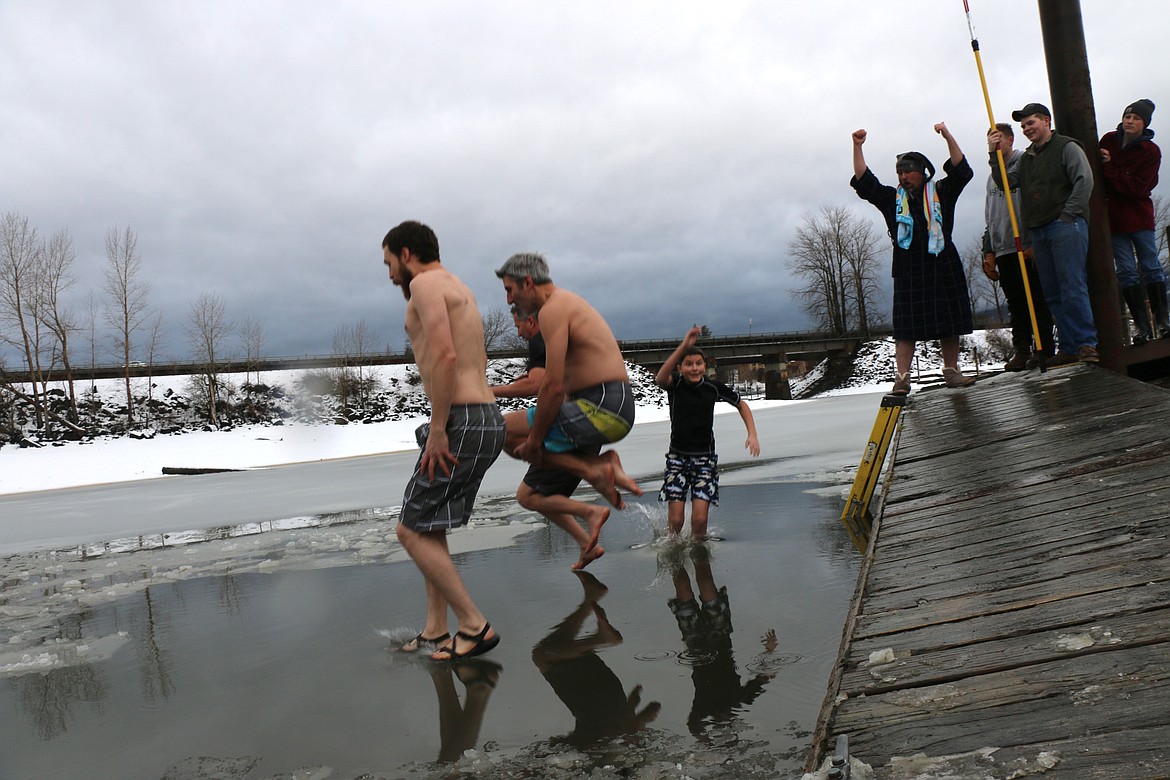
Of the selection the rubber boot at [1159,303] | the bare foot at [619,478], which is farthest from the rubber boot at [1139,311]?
the bare foot at [619,478]

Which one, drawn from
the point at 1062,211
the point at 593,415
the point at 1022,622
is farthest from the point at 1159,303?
the point at 1022,622

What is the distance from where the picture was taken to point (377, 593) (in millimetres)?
4910

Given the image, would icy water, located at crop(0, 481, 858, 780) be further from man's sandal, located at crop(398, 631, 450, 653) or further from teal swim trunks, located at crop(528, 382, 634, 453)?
teal swim trunks, located at crop(528, 382, 634, 453)

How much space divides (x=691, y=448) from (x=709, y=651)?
256cm

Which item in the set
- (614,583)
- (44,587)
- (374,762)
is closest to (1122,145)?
(614,583)

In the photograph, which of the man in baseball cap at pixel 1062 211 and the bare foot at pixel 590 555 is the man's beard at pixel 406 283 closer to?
the bare foot at pixel 590 555

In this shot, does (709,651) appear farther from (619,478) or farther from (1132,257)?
(1132,257)

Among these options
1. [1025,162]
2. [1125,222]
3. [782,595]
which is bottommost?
[782,595]

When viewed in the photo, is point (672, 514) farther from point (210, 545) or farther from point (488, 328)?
point (488, 328)

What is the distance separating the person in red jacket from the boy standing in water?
3.97m

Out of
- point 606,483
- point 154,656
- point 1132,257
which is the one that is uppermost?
point 1132,257

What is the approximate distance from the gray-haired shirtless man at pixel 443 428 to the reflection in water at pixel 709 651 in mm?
855

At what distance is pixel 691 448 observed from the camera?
5801 mm

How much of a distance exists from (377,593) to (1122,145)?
6815 mm
